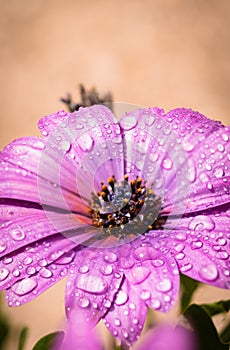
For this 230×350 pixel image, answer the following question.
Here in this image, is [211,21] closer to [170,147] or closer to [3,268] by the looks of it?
[170,147]

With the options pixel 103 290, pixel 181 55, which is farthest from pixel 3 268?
pixel 181 55

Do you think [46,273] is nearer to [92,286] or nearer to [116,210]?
[92,286]

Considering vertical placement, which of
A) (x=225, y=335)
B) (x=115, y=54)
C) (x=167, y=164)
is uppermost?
(x=115, y=54)

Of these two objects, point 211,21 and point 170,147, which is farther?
point 211,21

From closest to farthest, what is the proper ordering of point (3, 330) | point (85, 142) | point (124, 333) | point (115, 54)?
1. point (124, 333)
2. point (85, 142)
3. point (3, 330)
4. point (115, 54)

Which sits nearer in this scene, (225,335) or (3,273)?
(3,273)

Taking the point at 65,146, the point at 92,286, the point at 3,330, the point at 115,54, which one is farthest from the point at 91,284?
the point at 115,54
